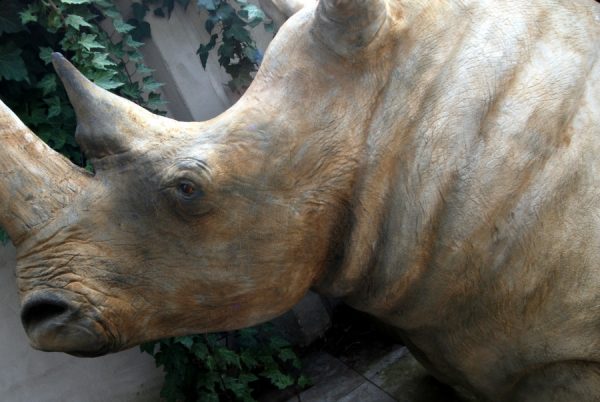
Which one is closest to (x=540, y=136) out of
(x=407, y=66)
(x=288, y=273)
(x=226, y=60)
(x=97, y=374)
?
(x=407, y=66)

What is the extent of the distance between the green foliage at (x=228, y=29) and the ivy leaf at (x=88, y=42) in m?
0.36

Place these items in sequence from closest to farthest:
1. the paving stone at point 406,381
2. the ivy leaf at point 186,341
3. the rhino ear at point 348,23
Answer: the rhino ear at point 348,23, the paving stone at point 406,381, the ivy leaf at point 186,341

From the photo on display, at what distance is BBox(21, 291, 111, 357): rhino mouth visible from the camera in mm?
1287

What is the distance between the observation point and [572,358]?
4.56ft

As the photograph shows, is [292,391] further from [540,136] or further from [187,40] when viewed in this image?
[540,136]

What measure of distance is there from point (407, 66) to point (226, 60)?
1.53 m

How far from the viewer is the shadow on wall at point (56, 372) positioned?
250 centimetres

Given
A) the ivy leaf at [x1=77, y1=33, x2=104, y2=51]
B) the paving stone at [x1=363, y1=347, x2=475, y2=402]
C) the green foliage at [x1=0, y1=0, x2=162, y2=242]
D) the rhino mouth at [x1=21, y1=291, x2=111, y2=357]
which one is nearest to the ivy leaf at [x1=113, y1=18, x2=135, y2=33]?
the green foliage at [x1=0, y1=0, x2=162, y2=242]

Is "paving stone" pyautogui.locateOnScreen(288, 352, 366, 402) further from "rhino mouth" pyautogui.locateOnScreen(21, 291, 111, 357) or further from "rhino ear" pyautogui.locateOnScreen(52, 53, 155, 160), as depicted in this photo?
"rhino ear" pyautogui.locateOnScreen(52, 53, 155, 160)

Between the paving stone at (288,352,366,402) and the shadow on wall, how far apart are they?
2.18 feet

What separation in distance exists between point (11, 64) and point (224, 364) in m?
1.40

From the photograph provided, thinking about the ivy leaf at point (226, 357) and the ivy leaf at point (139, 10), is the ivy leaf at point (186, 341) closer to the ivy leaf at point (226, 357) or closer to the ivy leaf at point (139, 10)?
the ivy leaf at point (226, 357)

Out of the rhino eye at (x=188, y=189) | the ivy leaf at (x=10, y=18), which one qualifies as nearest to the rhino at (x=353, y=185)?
the rhino eye at (x=188, y=189)

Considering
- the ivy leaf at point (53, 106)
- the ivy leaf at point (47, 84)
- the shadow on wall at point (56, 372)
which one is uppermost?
the ivy leaf at point (47, 84)
